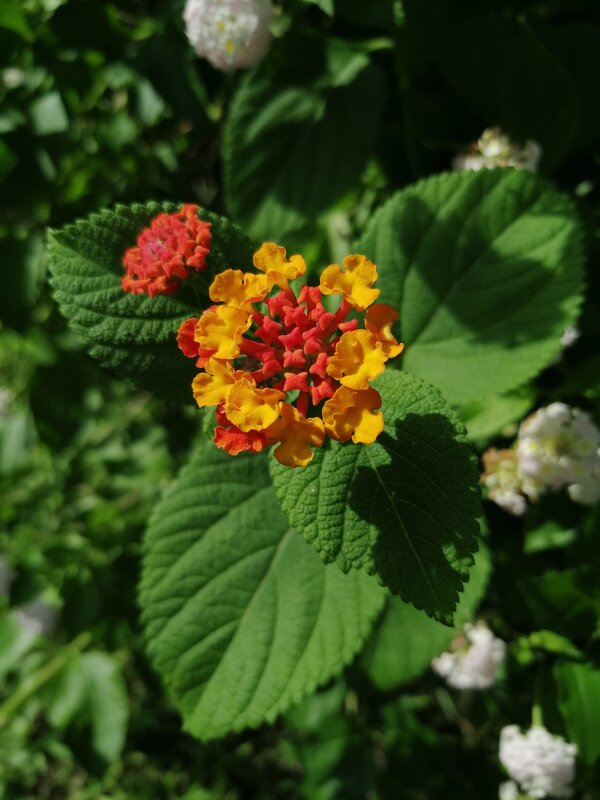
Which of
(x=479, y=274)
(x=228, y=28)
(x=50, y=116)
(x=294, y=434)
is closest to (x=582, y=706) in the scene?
(x=479, y=274)

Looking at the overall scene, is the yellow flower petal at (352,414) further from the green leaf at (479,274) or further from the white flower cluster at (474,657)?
the white flower cluster at (474,657)

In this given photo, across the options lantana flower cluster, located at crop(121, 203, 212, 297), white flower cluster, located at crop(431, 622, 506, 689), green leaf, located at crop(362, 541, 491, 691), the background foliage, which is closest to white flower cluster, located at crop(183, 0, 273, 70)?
the background foliage

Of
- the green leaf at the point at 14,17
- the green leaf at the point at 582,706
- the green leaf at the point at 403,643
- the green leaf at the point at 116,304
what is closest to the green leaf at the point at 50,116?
the green leaf at the point at 14,17

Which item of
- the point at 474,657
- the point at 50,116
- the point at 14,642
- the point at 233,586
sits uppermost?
the point at 50,116

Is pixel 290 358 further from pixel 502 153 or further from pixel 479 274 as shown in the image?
pixel 502 153

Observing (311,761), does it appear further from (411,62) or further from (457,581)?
(411,62)

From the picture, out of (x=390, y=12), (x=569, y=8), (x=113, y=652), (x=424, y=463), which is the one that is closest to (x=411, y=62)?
(x=390, y=12)

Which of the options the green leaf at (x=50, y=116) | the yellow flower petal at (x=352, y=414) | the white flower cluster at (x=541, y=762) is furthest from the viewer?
the green leaf at (x=50, y=116)
